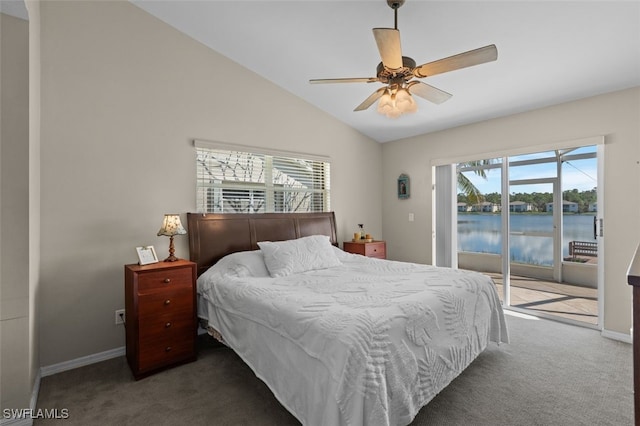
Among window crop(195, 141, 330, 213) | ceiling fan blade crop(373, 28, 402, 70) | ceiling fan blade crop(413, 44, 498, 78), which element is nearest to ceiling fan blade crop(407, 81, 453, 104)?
ceiling fan blade crop(413, 44, 498, 78)

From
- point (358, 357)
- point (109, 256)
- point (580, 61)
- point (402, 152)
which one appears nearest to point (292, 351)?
point (358, 357)

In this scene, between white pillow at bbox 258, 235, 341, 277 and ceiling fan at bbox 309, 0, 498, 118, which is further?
white pillow at bbox 258, 235, 341, 277

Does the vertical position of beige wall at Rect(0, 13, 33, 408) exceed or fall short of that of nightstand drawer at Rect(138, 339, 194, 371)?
it exceeds it

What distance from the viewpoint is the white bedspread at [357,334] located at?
4.77 feet

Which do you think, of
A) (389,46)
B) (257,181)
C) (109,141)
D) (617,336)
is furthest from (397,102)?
(617,336)

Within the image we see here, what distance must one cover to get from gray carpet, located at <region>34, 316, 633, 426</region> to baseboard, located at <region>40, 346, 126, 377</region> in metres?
0.08

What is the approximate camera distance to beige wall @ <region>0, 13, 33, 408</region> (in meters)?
1.87

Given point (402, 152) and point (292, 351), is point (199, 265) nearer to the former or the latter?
point (292, 351)

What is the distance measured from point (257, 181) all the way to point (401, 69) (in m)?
2.25

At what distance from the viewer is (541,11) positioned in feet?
7.52

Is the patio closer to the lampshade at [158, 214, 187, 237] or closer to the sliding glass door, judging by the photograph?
the sliding glass door

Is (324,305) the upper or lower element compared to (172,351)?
upper

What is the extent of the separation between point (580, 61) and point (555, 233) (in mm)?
2051

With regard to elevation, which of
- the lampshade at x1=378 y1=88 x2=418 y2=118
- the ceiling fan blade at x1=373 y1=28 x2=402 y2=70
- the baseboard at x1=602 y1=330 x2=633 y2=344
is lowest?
the baseboard at x1=602 y1=330 x2=633 y2=344
